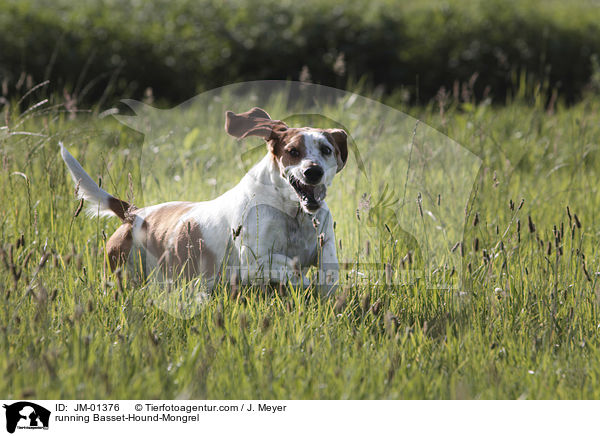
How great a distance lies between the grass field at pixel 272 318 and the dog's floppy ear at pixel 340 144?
4.3 inches

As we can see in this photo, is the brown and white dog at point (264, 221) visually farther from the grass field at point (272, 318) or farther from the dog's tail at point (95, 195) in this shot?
the dog's tail at point (95, 195)

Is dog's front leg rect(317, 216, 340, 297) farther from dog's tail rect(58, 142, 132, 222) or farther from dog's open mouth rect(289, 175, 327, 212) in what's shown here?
dog's tail rect(58, 142, 132, 222)

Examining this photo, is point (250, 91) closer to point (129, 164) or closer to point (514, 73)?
point (129, 164)

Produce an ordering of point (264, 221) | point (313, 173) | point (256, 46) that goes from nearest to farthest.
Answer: point (313, 173) → point (264, 221) → point (256, 46)

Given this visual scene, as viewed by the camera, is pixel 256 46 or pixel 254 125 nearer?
pixel 254 125

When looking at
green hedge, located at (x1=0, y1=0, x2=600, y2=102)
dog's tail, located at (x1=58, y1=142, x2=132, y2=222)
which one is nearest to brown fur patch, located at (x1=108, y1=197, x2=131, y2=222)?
dog's tail, located at (x1=58, y1=142, x2=132, y2=222)

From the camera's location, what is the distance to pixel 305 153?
2.62m

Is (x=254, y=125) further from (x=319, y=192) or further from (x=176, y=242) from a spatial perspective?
(x=176, y=242)

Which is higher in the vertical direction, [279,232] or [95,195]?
[95,195]

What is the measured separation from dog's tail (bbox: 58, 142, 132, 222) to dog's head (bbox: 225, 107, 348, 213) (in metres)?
0.93

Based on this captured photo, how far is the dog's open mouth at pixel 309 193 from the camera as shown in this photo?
2640 mm

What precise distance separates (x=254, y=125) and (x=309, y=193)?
1.27 ft

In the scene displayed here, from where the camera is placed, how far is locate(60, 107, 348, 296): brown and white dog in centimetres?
266

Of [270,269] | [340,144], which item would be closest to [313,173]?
[340,144]
